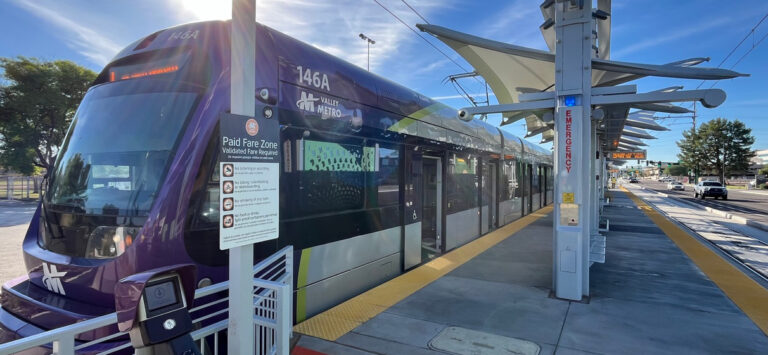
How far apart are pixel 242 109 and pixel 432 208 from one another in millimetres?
5472

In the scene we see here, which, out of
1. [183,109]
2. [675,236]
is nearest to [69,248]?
[183,109]

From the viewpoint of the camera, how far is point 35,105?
2283 cm

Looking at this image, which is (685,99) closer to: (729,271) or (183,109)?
(729,271)

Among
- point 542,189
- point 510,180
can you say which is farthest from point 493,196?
point 542,189

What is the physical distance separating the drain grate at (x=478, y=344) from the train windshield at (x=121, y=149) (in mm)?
2771

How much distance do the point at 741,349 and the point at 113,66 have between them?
20.6ft

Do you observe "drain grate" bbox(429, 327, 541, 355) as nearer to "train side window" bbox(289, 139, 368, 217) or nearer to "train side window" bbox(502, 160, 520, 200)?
"train side window" bbox(289, 139, 368, 217)

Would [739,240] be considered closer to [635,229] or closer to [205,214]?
[635,229]

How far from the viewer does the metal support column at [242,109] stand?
2.06 m

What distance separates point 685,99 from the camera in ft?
14.7

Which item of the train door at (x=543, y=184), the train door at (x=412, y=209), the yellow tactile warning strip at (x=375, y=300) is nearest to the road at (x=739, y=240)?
the yellow tactile warning strip at (x=375, y=300)

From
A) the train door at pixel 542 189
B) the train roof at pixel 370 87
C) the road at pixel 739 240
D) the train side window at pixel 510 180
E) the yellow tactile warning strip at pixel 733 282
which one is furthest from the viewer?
the train door at pixel 542 189

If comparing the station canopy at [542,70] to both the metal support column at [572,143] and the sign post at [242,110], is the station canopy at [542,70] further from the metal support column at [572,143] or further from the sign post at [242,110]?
the sign post at [242,110]

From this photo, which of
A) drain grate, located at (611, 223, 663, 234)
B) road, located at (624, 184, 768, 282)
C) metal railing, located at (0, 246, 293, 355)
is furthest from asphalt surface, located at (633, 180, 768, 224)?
metal railing, located at (0, 246, 293, 355)
